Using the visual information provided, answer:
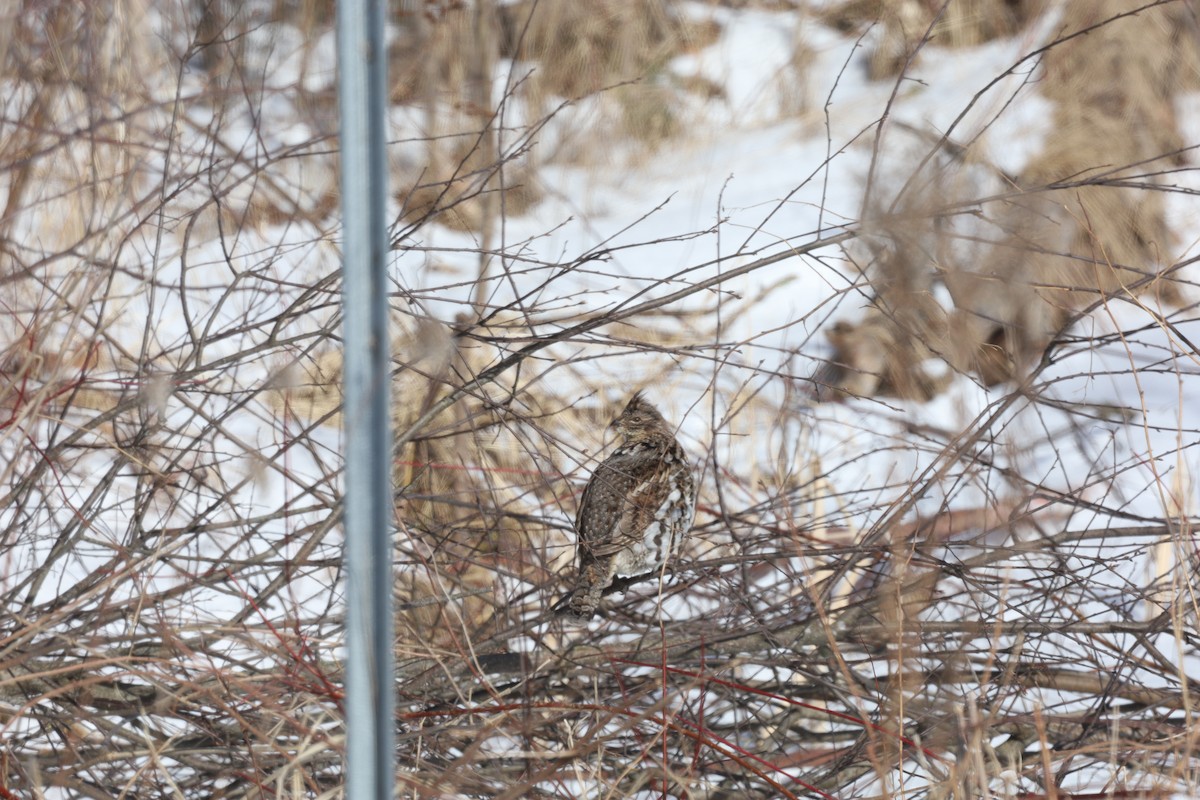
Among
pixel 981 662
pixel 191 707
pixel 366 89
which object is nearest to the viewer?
pixel 366 89

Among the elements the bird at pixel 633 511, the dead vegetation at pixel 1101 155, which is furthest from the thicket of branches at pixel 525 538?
the dead vegetation at pixel 1101 155

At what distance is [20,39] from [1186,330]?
503 cm

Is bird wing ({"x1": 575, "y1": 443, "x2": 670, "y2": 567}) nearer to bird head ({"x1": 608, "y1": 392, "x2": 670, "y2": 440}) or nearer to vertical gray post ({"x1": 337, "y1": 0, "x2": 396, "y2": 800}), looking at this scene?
bird head ({"x1": 608, "y1": 392, "x2": 670, "y2": 440})

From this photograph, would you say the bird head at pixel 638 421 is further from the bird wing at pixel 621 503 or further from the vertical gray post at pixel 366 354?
the vertical gray post at pixel 366 354

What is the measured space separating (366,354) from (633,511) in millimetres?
1925

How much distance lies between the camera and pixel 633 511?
2.83 metres

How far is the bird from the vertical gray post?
1.70m

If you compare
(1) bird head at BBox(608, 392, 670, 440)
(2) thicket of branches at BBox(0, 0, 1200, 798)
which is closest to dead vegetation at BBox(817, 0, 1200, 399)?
(2) thicket of branches at BBox(0, 0, 1200, 798)

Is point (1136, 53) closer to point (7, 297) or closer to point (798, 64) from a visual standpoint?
point (798, 64)

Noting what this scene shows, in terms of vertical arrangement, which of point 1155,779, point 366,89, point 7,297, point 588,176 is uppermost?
point 588,176

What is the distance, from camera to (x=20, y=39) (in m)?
2.72

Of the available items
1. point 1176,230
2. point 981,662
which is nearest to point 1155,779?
point 981,662

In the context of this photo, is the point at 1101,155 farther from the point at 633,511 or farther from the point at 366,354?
the point at 366,354

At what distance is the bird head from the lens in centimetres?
297
